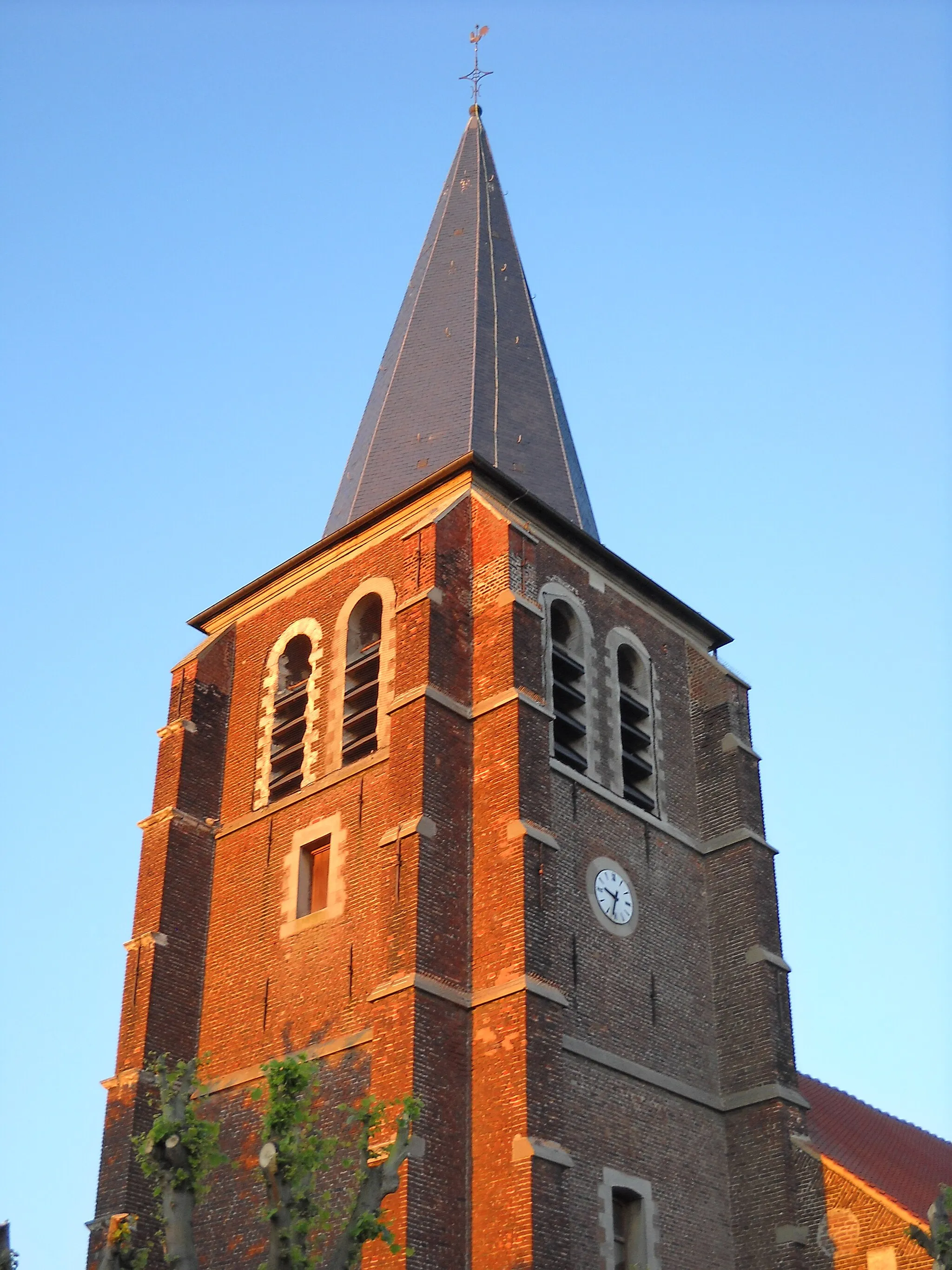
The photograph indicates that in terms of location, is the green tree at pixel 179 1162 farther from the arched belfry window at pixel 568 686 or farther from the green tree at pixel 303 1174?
A: the arched belfry window at pixel 568 686

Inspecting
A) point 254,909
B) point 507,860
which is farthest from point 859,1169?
point 254,909

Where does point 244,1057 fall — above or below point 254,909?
below

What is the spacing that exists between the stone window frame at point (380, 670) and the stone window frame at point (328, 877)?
2.90 feet

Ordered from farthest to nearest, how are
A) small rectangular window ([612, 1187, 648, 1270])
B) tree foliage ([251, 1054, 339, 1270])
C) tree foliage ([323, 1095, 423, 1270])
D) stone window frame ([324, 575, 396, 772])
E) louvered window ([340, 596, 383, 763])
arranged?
louvered window ([340, 596, 383, 763]), stone window frame ([324, 575, 396, 772]), small rectangular window ([612, 1187, 648, 1270]), tree foliage ([323, 1095, 423, 1270]), tree foliage ([251, 1054, 339, 1270])

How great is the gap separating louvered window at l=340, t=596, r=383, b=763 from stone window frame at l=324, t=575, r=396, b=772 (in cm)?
7

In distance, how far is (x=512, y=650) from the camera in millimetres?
21125

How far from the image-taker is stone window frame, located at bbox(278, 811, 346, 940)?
20.9 m

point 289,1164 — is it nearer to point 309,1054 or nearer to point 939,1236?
point 309,1054

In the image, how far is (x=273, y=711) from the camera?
79.2 feet

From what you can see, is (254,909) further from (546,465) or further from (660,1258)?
(546,465)

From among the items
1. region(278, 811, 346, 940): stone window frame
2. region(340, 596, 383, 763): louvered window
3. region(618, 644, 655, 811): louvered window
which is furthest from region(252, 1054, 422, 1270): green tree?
region(618, 644, 655, 811): louvered window

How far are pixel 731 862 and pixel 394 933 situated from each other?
21.1ft

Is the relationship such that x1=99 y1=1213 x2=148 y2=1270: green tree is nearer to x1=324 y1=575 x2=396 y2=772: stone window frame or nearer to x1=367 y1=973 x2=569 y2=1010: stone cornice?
x1=367 y1=973 x2=569 y2=1010: stone cornice

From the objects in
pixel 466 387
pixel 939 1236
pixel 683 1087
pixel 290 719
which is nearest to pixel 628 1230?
pixel 683 1087
